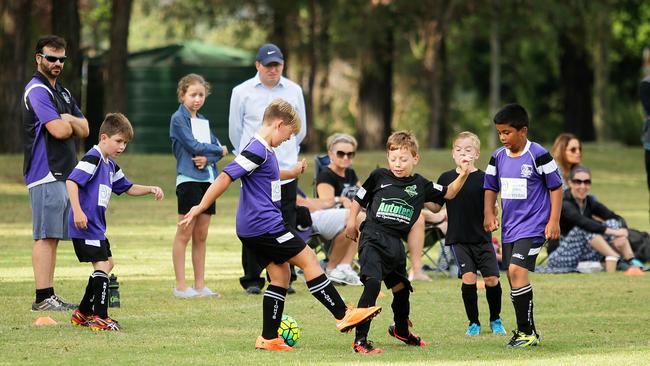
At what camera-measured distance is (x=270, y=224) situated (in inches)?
354

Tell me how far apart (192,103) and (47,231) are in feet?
6.61

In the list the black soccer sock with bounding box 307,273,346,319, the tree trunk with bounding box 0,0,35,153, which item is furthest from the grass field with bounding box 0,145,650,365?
the tree trunk with bounding box 0,0,35,153

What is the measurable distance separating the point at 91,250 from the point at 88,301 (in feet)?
1.22

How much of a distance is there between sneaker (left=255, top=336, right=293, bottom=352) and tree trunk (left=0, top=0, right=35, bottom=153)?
2250cm

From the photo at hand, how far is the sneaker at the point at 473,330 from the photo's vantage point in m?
9.91

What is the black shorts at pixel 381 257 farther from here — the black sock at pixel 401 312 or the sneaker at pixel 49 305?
the sneaker at pixel 49 305

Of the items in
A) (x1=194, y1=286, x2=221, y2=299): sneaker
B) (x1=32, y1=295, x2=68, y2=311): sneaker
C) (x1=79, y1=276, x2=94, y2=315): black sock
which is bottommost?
(x1=194, y1=286, x2=221, y2=299): sneaker

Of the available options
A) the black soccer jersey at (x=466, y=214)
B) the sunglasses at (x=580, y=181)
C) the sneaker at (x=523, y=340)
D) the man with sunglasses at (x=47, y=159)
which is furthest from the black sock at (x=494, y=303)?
the sunglasses at (x=580, y=181)

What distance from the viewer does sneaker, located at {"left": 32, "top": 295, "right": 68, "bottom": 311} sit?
1076cm

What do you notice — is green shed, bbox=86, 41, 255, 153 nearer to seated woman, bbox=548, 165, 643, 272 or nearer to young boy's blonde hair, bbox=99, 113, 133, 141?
seated woman, bbox=548, 165, 643, 272

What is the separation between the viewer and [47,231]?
10.8 m

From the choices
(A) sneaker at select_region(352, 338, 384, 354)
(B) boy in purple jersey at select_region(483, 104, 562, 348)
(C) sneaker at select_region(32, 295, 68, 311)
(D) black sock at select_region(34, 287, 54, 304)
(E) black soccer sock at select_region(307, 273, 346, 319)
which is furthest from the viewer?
(D) black sock at select_region(34, 287, 54, 304)

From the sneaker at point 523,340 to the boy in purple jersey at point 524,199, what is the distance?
8 cm

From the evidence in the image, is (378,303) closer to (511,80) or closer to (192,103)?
(192,103)
